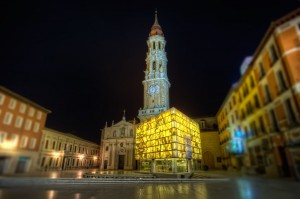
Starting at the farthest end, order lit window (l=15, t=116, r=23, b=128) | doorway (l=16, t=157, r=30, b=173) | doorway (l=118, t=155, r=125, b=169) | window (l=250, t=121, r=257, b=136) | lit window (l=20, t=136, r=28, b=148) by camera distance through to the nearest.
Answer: doorway (l=118, t=155, r=125, b=169)
doorway (l=16, t=157, r=30, b=173)
lit window (l=15, t=116, r=23, b=128)
lit window (l=20, t=136, r=28, b=148)
window (l=250, t=121, r=257, b=136)

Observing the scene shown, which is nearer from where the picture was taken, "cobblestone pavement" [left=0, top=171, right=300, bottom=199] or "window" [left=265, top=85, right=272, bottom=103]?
"window" [left=265, top=85, right=272, bottom=103]

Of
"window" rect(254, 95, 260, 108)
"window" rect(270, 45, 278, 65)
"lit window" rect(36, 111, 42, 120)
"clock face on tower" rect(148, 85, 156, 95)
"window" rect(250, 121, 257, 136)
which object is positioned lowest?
"window" rect(250, 121, 257, 136)

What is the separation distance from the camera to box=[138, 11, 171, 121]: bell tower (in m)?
69.4

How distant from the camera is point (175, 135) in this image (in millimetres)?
29719

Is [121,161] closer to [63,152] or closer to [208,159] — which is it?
[63,152]

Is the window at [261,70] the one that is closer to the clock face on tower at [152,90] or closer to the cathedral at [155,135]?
the cathedral at [155,135]

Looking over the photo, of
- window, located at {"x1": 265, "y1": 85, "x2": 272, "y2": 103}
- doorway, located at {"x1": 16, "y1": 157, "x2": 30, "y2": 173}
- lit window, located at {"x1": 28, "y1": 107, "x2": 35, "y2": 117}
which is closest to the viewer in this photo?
window, located at {"x1": 265, "y1": 85, "x2": 272, "y2": 103}

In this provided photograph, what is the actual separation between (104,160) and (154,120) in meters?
41.2

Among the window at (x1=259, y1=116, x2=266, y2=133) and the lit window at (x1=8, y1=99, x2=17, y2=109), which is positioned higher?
the lit window at (x1=8, y1=99, x2=17, y2=109)

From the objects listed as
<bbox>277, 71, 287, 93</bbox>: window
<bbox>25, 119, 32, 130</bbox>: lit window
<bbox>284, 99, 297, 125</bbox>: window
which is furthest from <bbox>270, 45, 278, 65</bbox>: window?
<bbox>25, 119, 32, 130</bbox>: lit window

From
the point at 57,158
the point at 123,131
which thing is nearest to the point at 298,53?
the point at 57,158

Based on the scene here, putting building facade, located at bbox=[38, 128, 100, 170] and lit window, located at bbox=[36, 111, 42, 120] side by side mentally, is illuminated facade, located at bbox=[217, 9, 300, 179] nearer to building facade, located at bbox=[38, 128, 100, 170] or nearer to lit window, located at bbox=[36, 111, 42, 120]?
lit window, located at bbox=[36, 111, 42, 120]

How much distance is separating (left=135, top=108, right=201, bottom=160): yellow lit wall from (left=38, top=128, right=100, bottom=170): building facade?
3135 centimetres

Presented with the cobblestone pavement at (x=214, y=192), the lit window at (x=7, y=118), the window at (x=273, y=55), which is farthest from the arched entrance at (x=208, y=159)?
the window at (x=273, y=55)
